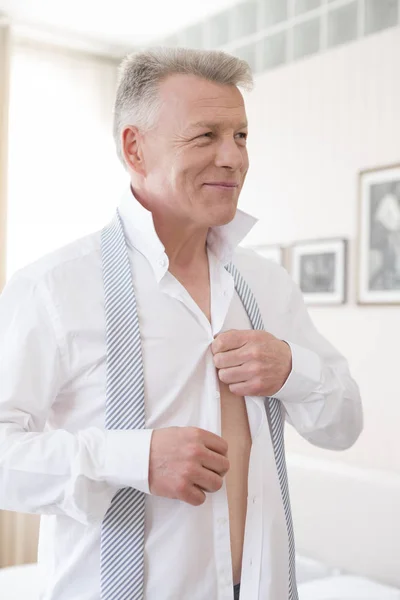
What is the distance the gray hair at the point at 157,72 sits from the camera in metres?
1.57

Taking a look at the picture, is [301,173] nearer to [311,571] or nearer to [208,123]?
[311,571]

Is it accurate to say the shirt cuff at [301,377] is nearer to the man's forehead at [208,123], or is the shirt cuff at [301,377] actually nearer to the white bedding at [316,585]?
the man's forehead at [208,123]

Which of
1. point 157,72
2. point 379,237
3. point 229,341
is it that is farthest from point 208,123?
point 379,237

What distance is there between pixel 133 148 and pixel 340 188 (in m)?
2.19

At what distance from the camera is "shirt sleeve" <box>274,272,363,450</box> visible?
1.58m

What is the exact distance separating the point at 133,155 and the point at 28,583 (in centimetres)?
211

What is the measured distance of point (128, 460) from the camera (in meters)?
1.33

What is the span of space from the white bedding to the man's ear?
5.45 ft

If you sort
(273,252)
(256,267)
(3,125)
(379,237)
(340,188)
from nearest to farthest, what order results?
(256,267) → (379,237) → (340,188) → (273,252) → (3,125)

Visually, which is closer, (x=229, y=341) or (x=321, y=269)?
(x=229, y=341)

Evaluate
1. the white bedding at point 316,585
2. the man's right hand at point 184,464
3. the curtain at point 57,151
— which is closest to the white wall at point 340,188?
the white bedding at point 316,585

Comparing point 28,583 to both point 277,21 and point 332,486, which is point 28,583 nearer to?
point 332,486

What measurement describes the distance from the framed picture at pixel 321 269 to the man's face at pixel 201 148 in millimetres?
2158

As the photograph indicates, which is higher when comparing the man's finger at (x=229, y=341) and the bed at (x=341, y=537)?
the man's finger at (x=229, y=341)
